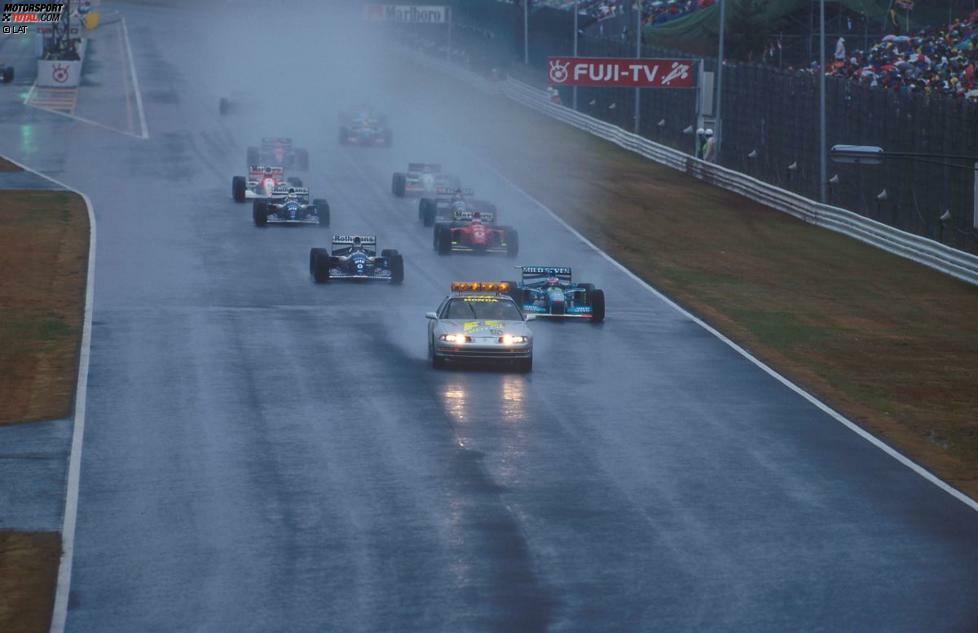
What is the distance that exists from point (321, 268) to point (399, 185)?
1684 centimetres

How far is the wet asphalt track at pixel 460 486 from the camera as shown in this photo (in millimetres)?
16547

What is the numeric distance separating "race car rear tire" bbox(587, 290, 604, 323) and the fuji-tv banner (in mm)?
88139

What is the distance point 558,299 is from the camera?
112 ft

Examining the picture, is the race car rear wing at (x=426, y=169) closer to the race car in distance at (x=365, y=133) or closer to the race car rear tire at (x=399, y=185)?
the race car rear tire at (x=399, y=185)

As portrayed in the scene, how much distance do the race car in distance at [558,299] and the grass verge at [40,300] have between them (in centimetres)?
914

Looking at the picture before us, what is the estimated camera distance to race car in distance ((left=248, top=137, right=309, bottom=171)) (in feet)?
197

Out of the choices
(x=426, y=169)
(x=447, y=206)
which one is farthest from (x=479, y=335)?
(x=426, y=169)

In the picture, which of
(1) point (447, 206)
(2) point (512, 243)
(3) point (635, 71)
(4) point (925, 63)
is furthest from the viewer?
(3) point (635, 71)

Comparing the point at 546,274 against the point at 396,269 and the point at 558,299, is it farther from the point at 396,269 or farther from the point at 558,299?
the point at 396,269

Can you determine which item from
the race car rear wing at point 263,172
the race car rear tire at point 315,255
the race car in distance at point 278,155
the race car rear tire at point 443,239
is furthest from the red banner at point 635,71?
the race car rear tire at point 315,255

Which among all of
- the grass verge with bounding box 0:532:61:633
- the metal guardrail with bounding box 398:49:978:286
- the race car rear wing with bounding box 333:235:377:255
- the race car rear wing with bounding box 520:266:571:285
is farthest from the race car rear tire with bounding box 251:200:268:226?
the grass verge with bounding box 0:532:61:633

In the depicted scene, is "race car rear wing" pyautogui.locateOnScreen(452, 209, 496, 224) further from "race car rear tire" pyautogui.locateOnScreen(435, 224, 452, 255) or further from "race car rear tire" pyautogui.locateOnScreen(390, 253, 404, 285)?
"race car rear tire" pyautogui.locateOnScreen(390, 253, 404, 285)

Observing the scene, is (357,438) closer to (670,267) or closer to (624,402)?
(624,402)

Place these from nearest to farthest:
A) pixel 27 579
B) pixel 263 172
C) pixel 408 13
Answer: pixel 27 579 → pixel 263 172 → pixel 408 13
